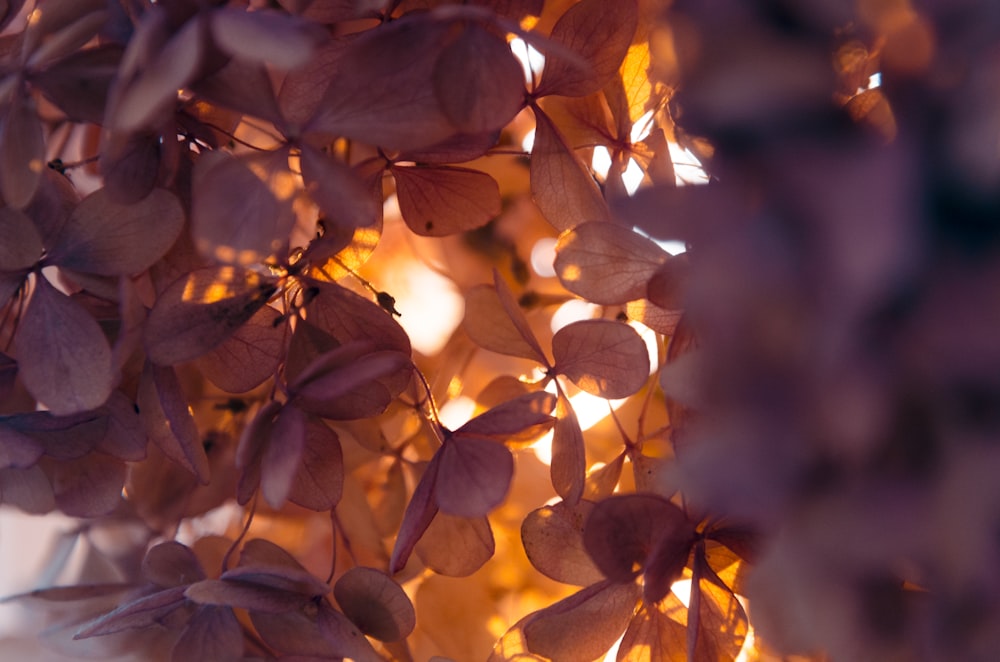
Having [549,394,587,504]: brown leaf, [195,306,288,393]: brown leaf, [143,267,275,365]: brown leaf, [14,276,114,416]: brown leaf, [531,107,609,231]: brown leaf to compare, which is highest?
[531,107,609,231]: brown leaf

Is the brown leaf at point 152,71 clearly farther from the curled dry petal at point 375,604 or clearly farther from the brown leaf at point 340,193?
the curled dry petal at point 375,604

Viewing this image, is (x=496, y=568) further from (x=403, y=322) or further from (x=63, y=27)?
(x=63, y=27)

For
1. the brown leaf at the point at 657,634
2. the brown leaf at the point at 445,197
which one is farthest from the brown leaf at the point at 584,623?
the brown leaf at the point at 445,197

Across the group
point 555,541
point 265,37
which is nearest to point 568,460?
point 555,541

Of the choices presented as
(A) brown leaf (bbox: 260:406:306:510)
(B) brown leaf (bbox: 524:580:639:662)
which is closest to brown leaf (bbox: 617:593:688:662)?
(B) brown leaf (bbox: 524:580:639:662)

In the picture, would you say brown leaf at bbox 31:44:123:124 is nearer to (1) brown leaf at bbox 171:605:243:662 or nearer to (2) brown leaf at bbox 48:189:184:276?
(2) brown leaf at bbox 48:189:184:276

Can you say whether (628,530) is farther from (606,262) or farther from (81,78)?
(81,78)
